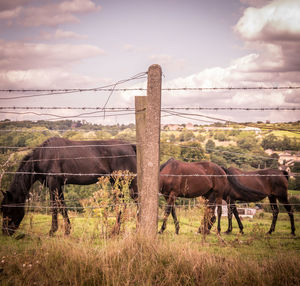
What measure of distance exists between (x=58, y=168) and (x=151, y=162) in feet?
12.8

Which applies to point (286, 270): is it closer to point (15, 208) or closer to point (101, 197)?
point (101, 197)

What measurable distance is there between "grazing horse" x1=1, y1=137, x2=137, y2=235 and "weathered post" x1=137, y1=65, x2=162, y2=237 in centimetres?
239

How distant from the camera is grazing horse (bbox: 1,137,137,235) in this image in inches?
262

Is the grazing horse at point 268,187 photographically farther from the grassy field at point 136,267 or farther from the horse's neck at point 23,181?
the horse's neck at point 23,181

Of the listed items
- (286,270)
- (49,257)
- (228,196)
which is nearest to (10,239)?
(49,257)

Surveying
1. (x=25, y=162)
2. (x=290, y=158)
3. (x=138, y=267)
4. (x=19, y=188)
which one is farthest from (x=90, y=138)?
(x=290, y=158)

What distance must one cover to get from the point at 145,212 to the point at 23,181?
3941mm

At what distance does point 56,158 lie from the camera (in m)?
7.26

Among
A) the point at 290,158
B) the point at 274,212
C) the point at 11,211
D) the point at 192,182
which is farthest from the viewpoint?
the point at 274,212

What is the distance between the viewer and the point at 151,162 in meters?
4.11

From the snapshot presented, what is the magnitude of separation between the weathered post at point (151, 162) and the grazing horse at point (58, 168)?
7.83ft

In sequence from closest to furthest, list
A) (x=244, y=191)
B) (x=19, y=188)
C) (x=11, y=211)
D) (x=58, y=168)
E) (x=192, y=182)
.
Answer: (x=11, y=211)
(x=19, y=188)
(x=58, y=168)
(x=192, y=182)
(x=244, y=191)

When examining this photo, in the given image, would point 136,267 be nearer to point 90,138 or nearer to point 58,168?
point 90,138

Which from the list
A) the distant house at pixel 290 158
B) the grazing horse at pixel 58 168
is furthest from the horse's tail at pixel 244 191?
the grazing horse at pixel 58 168
